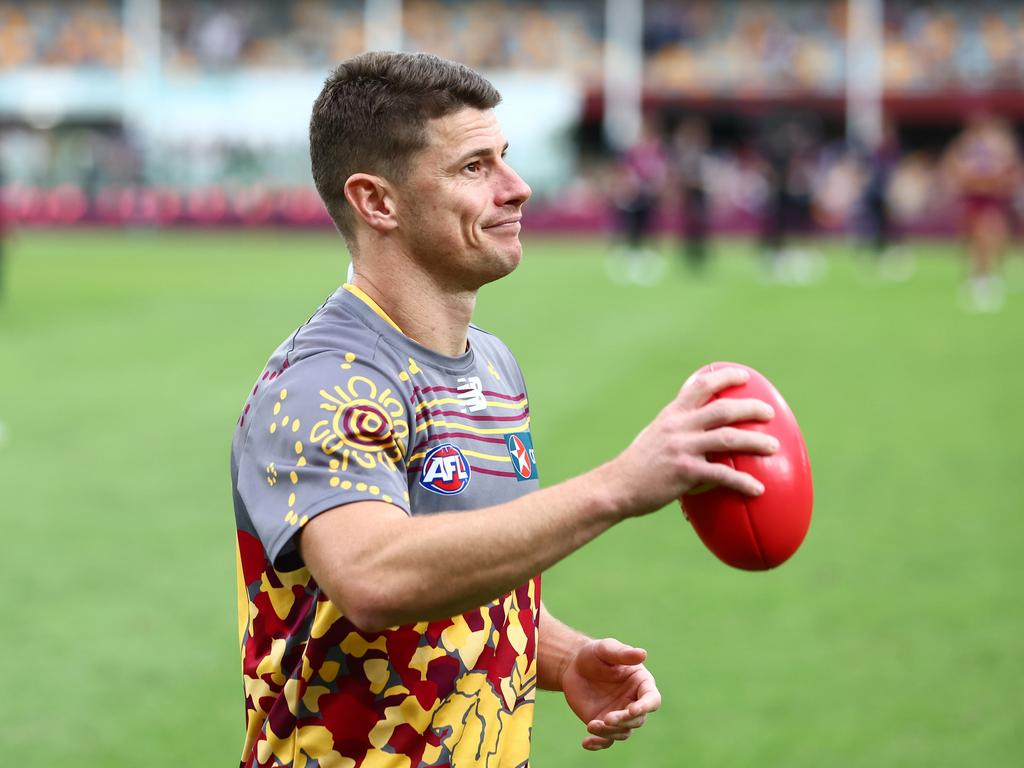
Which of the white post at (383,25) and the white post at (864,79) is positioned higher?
the white post at (383,25)

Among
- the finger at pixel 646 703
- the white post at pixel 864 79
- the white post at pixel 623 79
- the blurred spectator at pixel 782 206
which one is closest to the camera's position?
the finger at pixel 646 703

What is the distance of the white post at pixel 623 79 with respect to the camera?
39.5m

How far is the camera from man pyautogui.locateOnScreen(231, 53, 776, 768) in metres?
2.02

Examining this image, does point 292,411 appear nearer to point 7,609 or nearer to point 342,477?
point 342,477

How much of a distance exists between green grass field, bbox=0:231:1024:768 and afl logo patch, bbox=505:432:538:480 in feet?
8.52

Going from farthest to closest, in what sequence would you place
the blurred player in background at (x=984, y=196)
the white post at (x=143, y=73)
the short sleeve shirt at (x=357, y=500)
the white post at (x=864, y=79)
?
the white post at (x=143, y=73) → the white post at (x=864, y=79) → the blurred player in background at (x=984, y=196) → the short sleeve shirt at (x=357, y=500)

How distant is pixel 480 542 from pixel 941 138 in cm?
4164

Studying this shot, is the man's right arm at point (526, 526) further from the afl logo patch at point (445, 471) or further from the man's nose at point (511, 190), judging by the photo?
the man's nose at point (511, 190)

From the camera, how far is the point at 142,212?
37125 millimetres

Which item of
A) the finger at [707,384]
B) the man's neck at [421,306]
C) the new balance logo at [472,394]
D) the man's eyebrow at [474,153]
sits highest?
the man's eyebrow at [474,153]

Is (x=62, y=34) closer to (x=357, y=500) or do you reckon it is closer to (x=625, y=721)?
(x=625, y=721)

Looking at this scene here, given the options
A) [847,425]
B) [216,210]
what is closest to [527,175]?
[216,210]

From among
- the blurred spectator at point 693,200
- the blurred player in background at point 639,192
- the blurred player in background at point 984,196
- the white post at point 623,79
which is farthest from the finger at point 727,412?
the white post at point 623,79

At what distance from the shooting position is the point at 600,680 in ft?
8.82
